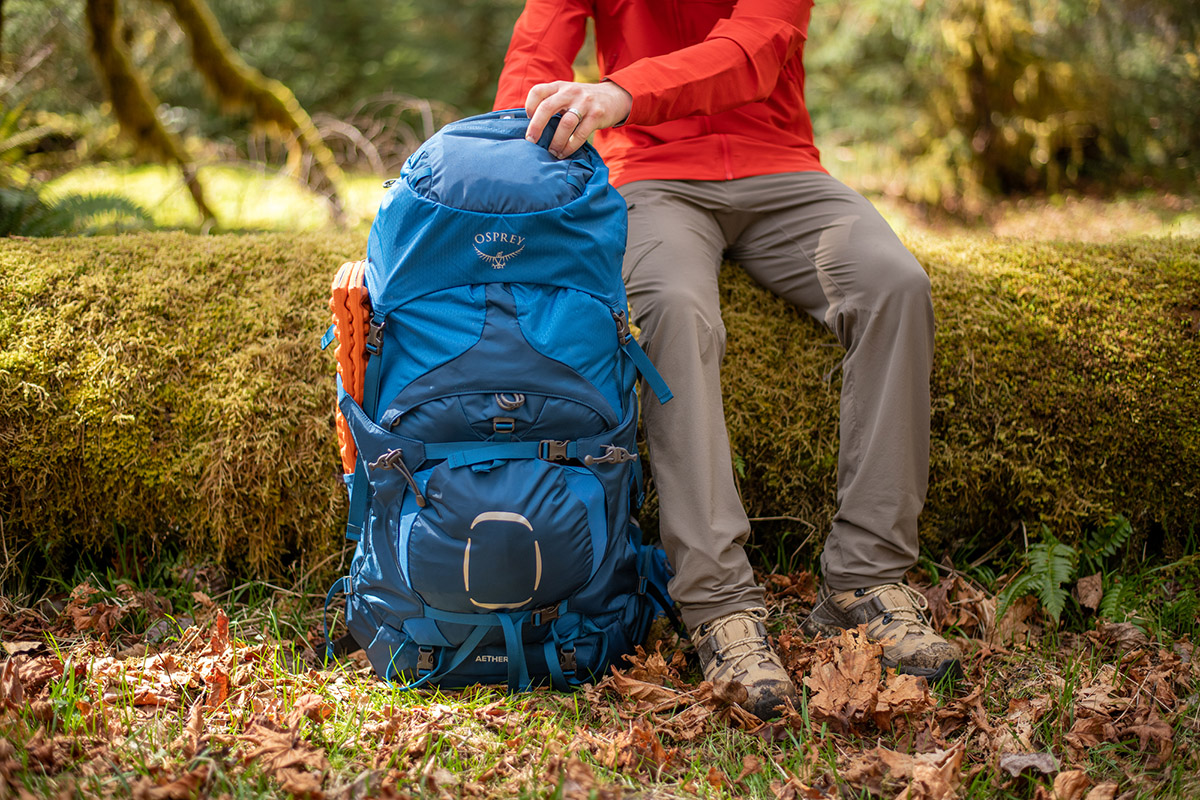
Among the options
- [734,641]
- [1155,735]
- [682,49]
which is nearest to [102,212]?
[682,49]

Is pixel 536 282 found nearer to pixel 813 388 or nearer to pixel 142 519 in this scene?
pixel 813 388

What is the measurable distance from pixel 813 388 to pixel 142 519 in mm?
2321

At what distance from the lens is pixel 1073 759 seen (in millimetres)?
1822

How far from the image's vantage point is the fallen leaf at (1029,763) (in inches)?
68.0

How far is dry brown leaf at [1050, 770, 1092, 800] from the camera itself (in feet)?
5.48

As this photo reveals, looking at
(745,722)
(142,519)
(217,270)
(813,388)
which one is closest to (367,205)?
(217,270)

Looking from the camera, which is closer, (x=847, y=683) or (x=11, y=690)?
(x=11, y=690)

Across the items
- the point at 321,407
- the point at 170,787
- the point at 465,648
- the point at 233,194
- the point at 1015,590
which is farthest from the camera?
the point at 233,194

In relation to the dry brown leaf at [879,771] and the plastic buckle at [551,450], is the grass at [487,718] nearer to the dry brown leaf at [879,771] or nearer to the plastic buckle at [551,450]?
the dry brown leaf at [879,771]

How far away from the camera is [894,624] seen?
2.13 metres

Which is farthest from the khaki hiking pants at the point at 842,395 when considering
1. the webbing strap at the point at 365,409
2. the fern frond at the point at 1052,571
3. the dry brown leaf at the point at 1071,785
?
the webbing strap at the point at 365,409

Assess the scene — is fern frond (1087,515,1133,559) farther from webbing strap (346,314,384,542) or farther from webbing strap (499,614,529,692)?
webbing strap (346,314,384,542)

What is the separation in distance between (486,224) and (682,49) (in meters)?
0.94

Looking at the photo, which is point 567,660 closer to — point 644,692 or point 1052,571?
point 644,692
